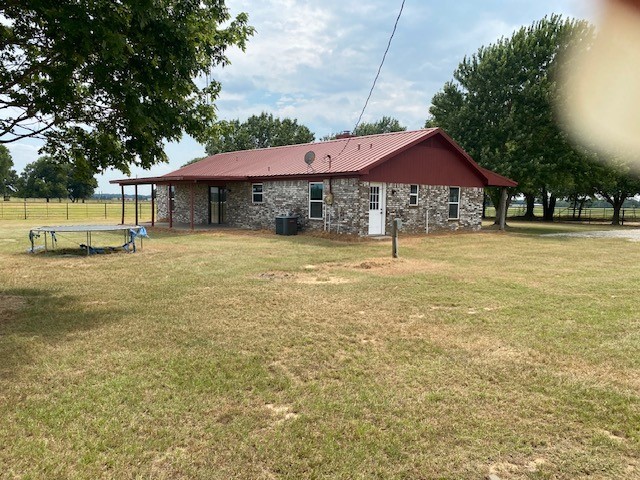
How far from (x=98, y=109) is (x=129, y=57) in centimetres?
146

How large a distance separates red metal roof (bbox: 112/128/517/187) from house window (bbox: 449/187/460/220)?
4.93 ft

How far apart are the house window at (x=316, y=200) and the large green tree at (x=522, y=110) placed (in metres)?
12.2

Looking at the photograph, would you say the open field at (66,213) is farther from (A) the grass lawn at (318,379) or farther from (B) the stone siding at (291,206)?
(A) the grass lawn at (318,379)

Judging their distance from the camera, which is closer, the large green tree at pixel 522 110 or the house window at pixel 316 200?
the house window at pixel 316 200

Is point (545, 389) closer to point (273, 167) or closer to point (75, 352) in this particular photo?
point (75, 352)

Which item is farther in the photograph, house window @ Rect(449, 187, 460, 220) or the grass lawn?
house window @ Rect(449, 187, 460, 220)

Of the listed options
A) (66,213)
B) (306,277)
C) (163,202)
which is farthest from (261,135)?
(306,277)

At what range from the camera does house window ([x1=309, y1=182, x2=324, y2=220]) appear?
727 inches

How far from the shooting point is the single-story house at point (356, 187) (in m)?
17.5

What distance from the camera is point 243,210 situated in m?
22.1

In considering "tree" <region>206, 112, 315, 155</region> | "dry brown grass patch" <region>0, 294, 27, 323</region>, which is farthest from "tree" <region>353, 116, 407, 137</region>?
"dry brown grass patch" <region>0, 294, 27, 323</region>

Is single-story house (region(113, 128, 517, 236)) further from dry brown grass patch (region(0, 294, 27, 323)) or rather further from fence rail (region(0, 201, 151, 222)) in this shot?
dry brown grass patch (region(0, 294, 27, 323))

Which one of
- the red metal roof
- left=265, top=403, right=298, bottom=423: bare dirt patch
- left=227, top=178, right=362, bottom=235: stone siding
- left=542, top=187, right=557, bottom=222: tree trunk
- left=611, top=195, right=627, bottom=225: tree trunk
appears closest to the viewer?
left=265, top=403, right=298, bottom=423: bare dirt patch

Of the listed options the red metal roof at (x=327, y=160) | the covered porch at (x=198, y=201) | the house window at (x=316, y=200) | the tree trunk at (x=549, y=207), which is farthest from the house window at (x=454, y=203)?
the tree trunk at (x=549, y=207)
